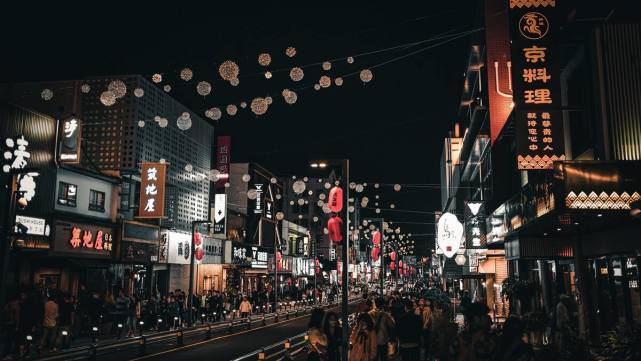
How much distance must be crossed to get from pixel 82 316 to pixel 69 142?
8.48 m

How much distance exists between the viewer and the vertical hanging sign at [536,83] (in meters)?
16.1

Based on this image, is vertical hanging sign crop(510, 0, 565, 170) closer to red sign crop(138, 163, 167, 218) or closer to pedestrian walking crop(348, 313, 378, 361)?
pedestrian walking crop(348, 313, 378, 361)

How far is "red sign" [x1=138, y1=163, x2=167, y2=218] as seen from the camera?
32.1m

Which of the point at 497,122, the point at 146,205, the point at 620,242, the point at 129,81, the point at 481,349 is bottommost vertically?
the point at 481,349

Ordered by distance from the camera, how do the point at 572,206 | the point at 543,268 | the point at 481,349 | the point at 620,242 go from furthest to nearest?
1. the point at 543,268
2. the point at 620,242
3. the point at 572,206
4. the point at 481,349

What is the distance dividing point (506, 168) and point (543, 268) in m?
5.34

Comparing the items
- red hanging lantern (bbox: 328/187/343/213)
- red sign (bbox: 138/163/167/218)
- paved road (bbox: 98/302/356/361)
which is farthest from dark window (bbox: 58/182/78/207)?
red hanging lantern (bbox: 328/187/343/213)

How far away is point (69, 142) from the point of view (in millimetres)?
27406

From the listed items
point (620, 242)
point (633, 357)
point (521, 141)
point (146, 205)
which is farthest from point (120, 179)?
point (633, 357)

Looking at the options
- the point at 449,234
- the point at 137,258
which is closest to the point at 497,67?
the point at 449,234

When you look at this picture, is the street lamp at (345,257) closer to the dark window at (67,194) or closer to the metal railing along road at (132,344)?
the metal railing along road at (132,344)

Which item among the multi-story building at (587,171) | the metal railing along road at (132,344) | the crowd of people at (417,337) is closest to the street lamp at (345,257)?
the crowd of people at (417,337)

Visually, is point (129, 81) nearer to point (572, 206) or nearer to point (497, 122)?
point (497, 122)

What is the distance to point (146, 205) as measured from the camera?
32.4m
